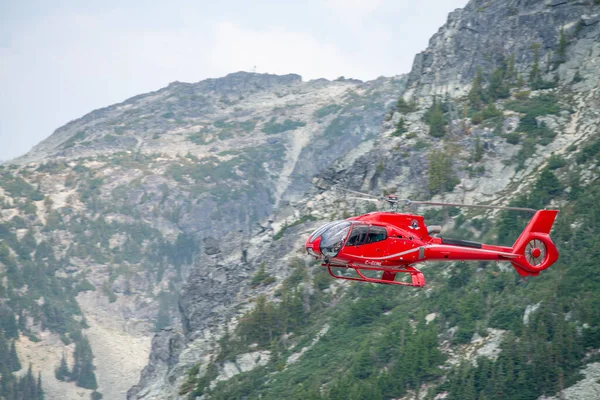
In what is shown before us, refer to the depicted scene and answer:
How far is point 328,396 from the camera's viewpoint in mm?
77812

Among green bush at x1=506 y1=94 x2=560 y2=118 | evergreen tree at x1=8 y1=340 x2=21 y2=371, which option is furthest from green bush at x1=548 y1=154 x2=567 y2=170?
evergreen tree at x1=8 y1=340 x2=21 y2=371

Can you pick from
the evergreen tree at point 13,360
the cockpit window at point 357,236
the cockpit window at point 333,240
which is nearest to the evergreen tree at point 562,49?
the cockpit window at point 357,236

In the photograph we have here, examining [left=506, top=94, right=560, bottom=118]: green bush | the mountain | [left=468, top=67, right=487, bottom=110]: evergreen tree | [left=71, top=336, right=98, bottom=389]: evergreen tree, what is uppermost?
[left=468, top=67, right=487, bottom=110]: evergreen tree

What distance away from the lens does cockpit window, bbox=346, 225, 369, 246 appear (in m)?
44.8

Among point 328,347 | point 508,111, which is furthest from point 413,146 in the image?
point 328,347

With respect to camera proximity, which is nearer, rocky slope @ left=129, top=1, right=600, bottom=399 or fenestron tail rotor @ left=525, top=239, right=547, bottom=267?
fenestron tail rotor @ left=525, top=239, right=547, bottom=267

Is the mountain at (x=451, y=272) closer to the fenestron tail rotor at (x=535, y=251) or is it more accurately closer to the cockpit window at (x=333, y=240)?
the fenestron tail rotor at (x=535, y=251)

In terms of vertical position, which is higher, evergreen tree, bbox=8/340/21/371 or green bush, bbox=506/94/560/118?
green bush, bbox=506/94/560/118

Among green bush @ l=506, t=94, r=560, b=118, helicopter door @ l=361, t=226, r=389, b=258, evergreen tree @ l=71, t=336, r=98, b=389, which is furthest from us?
evergreen tree @ l=71, t=336, r=98, b=389

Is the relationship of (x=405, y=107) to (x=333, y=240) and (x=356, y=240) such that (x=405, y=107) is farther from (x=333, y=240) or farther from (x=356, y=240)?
(x=333, y=240)

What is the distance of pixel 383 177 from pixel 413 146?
6148 mm

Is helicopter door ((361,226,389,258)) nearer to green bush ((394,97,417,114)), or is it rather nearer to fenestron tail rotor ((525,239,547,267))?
fenestron tail rotor ((525,239,547,267))

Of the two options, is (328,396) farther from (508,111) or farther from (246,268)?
(508,111)

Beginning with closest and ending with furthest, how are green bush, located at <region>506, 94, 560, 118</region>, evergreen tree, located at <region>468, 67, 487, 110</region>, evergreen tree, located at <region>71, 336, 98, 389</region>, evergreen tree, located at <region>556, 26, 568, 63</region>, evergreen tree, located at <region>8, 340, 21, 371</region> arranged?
green bush, located at <region>506, 94, 560, 118</region> → evergreen tree, located at <region>556, 26, 568, 63</region> → evergreen tree, located at <region>468, 67, 487, 110</region> → evergreen tree, located at <region>8, 340, 21, 371</region> → evergreen tree, located at <region>71, 336, 98, 389</region>
